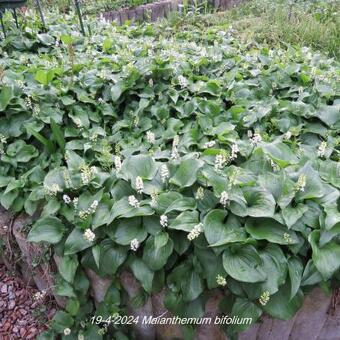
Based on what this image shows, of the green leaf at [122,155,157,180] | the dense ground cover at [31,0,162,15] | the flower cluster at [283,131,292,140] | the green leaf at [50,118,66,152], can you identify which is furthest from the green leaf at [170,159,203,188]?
the dense ground cover at [31,0,162,15]

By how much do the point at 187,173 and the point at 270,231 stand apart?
480 millimetres

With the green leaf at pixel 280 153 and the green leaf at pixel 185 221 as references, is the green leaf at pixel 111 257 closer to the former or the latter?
the green leaf at pixel 185 221

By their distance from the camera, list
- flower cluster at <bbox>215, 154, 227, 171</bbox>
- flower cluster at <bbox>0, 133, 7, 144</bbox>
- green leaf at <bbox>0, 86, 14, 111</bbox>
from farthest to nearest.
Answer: green leaf at <bbox>0, 86, 14, 111</bbox>
flower cluster at <bbox>0, 133, 7, 144</bbox>
flower cluster at <bbox>215, 154, 227, 171</bbox>

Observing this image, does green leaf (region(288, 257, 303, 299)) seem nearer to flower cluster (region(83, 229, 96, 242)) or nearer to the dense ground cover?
flower cluster (region(83, 229, 96, 242))

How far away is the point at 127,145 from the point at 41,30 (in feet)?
7.79

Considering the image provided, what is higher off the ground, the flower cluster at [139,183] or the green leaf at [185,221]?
the flower cluster at [139,183]

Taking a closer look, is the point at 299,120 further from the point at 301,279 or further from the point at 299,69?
the point at 301,279

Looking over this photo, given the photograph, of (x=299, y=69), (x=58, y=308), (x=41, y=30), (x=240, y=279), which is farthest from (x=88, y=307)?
(x=41, y=30)

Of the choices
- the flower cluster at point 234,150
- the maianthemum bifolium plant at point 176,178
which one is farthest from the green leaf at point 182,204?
the flower cluster at point 234,150

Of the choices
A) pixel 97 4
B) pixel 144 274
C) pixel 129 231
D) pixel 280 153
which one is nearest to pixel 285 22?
pixel 97 4

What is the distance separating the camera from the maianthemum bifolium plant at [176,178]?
5.69ft

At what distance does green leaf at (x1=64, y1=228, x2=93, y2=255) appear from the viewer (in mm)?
1909

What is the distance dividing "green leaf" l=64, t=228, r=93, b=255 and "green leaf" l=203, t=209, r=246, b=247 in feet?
2.00

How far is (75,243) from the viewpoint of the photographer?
1.92 meters
